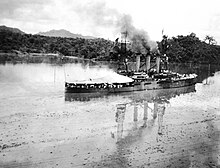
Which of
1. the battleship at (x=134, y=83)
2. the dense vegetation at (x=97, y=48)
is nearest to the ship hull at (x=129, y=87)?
the battleship at (x=134, y=83)

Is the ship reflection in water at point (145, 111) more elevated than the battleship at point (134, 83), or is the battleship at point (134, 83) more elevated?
the battleship at point (134, 83)

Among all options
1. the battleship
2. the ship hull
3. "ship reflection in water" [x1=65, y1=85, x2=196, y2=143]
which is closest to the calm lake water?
"ship reflection in water" [x1=65, y1=85, x2=196, y2=143]

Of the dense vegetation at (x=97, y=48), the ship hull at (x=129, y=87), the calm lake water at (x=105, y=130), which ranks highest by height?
the dense vegetation at (x=97, y=48)

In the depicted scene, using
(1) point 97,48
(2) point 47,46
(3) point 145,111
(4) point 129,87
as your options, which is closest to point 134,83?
(4) point 129,87

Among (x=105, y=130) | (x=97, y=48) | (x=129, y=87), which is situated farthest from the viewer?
(x=97, y=48)

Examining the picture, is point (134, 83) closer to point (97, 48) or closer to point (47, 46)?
point (97, 48)

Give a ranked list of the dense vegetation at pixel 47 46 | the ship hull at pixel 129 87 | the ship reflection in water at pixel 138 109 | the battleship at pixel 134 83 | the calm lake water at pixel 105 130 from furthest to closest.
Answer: the dense vegetation at pixel 47 46, the battleship at pixel 134 83, the ship hull at pixel 129 87, the ship reflection in water at pixel 138 109, the calm lake water at pixel 105 130

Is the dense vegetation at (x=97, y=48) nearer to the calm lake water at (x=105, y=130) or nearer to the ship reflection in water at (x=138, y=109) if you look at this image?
the ship reflection in water at (x=138, y=109)
